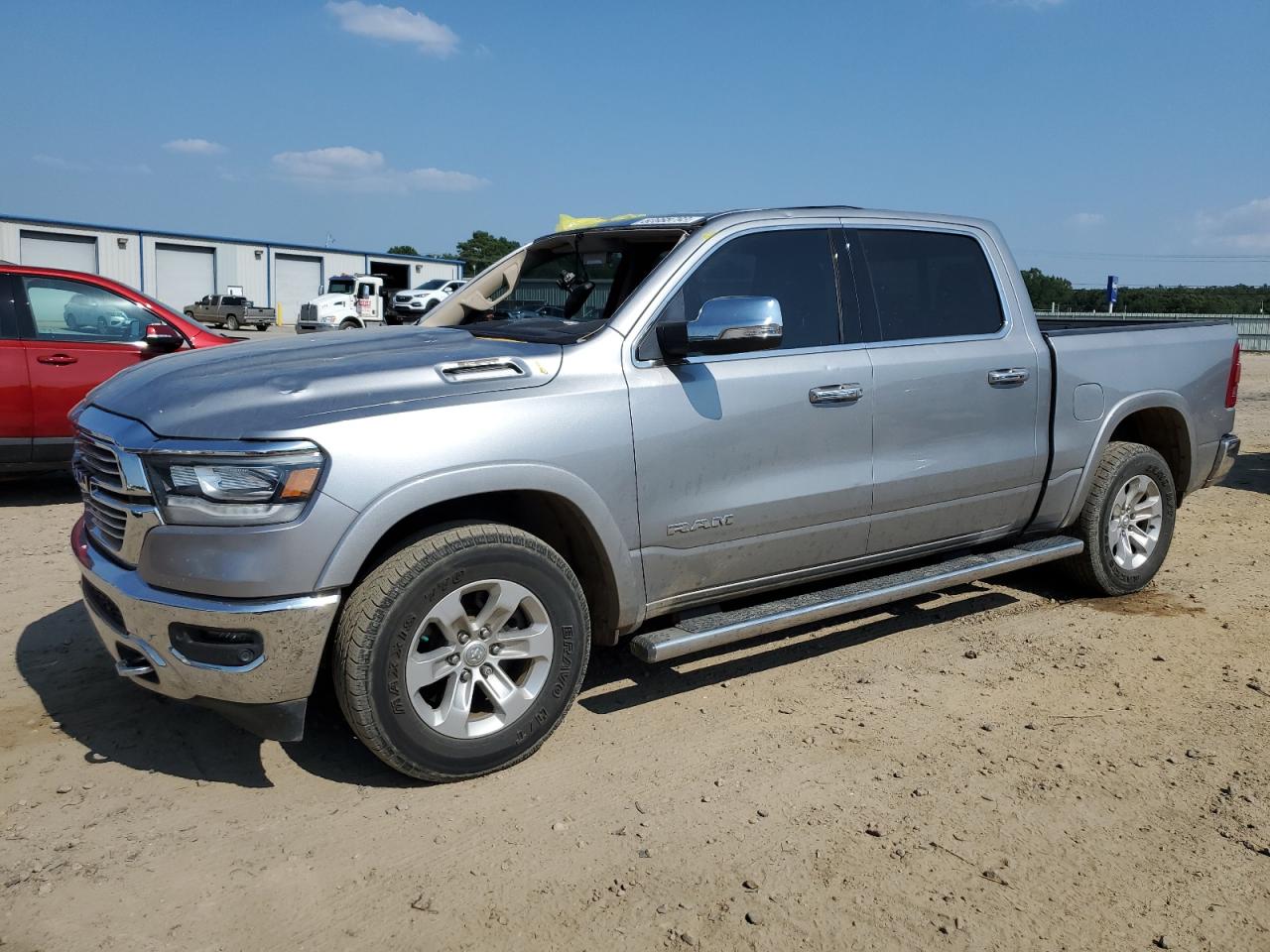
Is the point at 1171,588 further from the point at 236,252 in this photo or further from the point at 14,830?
the point at 236,252

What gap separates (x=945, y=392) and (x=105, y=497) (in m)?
3.34

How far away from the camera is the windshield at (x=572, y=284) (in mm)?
4156

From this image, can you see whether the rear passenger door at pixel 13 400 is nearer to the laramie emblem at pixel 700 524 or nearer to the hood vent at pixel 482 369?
the hood vent at pixel 482 369

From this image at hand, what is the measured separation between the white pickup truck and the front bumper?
110 feet

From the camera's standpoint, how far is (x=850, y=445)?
168 inches

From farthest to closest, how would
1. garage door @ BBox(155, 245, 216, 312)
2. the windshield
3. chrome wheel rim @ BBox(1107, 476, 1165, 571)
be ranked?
garage door @ BBox(155, 245, 216, 312), chrome wheel rim @ BBox(1107, 476, 1165, 571), the windshield

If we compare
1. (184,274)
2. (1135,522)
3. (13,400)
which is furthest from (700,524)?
(184,274)

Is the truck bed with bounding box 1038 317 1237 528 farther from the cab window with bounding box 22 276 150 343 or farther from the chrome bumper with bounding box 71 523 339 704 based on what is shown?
the cab window with bounding box 22 276 150 343

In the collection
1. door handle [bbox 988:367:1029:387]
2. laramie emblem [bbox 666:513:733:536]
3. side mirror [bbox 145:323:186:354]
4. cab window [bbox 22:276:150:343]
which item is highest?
cab window [bbox 22:276:150:343]

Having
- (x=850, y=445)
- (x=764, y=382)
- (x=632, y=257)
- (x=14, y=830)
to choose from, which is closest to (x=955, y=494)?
(x=850, y=445)

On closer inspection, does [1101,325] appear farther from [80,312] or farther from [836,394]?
[80,312]

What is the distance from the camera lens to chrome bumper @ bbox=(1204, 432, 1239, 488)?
19.5 ft

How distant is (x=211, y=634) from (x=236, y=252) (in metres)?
58.3

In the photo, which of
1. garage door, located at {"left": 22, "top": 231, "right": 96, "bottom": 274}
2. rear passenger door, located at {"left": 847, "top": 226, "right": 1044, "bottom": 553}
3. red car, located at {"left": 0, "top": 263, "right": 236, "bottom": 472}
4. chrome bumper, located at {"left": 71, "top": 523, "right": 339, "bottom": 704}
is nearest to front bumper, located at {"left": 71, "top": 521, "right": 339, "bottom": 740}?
chrome bumper, located at {"left": 71, "top": 523, "right": 339, "bottom": 704}
